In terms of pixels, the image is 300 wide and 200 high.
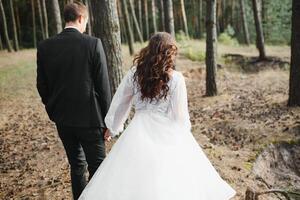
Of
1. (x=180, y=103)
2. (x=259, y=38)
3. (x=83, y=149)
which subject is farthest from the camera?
(x=259, y=38)

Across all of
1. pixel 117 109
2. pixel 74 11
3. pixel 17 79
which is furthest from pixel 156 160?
pixel 17 79

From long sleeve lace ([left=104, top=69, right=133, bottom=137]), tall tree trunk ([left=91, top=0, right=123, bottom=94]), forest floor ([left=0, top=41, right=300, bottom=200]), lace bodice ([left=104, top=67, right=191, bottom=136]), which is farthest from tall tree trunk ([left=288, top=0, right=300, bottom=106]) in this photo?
long sleeve lace ([left=104, top=69, right=133, bottom=137])

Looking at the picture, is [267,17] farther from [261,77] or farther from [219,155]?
[219,155]

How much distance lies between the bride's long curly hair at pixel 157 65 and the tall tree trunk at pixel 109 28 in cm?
269

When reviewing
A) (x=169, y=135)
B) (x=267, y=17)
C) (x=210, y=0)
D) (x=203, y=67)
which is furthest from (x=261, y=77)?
(x=267, y=17)

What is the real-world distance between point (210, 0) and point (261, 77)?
5.40 metres

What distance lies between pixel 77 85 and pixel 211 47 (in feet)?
26.8

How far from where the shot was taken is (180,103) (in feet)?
13.4

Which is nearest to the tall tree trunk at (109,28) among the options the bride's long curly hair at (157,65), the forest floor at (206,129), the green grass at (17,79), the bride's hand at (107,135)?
the forest floor at (206,129)

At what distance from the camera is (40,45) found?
438 cm

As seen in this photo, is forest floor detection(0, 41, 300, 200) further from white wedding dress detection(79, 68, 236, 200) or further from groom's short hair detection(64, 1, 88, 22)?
groom's short hair detection(64, 1, 88, 22)

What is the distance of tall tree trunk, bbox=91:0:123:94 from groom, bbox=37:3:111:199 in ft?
7.27

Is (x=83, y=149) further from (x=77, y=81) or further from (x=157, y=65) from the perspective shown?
(x=157, y=65)

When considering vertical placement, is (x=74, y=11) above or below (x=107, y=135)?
above
